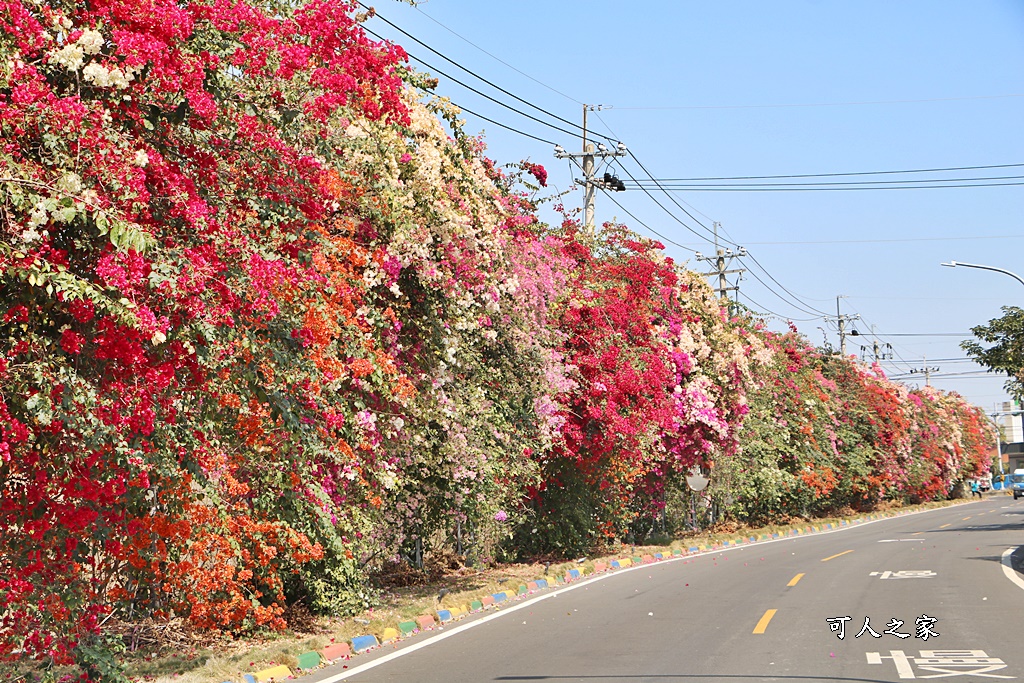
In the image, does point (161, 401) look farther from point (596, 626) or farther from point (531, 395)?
point (531, 395)

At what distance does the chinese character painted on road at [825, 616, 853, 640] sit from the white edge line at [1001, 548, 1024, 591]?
4.97 meters

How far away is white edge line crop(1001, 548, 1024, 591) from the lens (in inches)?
719

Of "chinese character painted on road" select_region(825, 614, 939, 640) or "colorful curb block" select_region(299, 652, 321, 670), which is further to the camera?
"chinese character painted on road" select_region(825, 614, 939, 640)

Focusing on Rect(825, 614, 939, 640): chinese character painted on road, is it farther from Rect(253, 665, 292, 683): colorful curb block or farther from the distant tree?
the distant tree

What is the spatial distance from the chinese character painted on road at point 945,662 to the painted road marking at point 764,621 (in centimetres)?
203

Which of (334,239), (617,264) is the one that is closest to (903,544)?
(617,264)

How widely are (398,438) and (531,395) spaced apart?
455 centimetres

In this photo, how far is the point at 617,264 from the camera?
28.5 metres

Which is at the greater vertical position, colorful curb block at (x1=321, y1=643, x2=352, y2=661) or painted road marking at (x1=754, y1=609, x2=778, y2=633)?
colorful curb block at (x1=321, y1=643, x2=352, y2=661)

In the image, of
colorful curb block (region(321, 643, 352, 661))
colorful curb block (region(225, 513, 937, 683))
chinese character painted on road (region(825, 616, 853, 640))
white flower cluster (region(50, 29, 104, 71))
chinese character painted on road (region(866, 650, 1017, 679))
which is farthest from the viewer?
chinese character painted on road (region(825, 616, 853, 640))

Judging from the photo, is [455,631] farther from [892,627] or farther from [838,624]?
[892,627]

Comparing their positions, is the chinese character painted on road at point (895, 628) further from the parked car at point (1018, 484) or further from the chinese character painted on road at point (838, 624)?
the parked car at point (1018, 484)

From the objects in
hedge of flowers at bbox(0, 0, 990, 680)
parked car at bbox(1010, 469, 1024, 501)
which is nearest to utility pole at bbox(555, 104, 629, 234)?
hedge of flowers at bbox(0, 0, 990, 680)

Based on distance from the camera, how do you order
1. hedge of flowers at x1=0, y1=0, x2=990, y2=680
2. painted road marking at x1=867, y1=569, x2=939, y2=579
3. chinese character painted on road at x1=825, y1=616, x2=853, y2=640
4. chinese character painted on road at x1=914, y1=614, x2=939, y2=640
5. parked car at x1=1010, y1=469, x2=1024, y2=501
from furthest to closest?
parked car at x1=1010, y1=469, x2=1024, y2=501, painted road marking at x1=867, y1=569, x2=939, y2=579, chinese character painted on road at x1=825, y1=616, x2=853, y2=640, chinese character painted on road at x1=914, y1=614, x2=939, y2=640, hedge of flowers at x1=0, y1=0, x2=990, y2=680
